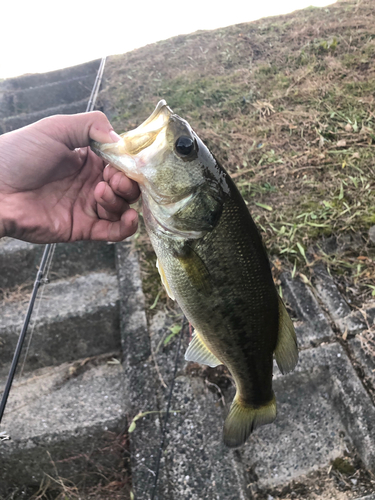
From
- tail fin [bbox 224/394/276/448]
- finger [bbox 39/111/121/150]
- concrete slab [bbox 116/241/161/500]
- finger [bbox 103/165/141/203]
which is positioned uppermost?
finger [bbox 39/111/121/150]

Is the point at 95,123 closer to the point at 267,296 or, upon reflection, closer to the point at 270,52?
the point at 267,296

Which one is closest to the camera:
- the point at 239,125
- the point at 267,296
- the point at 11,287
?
the point at 267,296

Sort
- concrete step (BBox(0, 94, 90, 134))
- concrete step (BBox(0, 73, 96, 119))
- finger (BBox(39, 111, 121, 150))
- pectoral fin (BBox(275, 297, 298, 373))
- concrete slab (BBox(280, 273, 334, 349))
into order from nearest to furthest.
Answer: pectoral fin (BBox(275, 297, 298, 373)), finger (BBox(39, 111, 121, 150)), concrete slab (BBox(280, 273, 334, 349)), concrete step (BBox(0, 94, 90, 134)), concrete step (BBox(0, 73, 96, 119))

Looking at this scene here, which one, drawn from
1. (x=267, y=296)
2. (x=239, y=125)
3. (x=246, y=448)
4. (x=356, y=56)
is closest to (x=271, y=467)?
(x=246, y=448)

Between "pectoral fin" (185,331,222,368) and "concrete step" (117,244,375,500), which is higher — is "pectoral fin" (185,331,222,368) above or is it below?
above

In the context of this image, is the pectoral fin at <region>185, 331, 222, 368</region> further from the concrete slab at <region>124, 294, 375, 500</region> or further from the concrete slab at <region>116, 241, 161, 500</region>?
the concrete slab at <region>116, 241, 161, 500</region>

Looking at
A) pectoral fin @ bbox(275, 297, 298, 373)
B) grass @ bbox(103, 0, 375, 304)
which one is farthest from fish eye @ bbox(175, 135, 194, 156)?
grass @ bbox(103, 0, 375, 304)

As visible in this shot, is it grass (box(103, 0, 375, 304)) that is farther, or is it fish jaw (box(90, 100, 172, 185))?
grass (box(103, 0, 375, 304))
